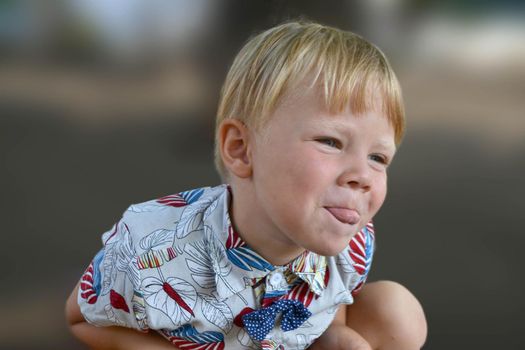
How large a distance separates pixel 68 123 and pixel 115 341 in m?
0.59

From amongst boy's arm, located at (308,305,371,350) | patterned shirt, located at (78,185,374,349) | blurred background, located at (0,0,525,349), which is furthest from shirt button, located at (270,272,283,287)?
blurred background, located at (0,0,525,349)

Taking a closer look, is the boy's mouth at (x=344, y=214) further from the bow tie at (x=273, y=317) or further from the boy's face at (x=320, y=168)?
the bow tie at (x=273, y=317)

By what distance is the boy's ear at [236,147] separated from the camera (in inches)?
31.9

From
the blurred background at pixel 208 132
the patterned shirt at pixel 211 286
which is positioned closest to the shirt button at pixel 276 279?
the patterned shirt at pixel 211 286

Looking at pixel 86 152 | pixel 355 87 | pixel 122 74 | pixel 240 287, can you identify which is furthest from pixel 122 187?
pixel 355 87

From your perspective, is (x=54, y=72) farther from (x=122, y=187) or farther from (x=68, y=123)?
(x=122, y=187)

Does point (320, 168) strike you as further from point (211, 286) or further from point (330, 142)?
point (211, 286)

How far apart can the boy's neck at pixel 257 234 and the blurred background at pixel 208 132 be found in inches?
17.7

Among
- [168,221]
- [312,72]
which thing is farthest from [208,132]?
[312,72]

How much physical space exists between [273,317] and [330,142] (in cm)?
22

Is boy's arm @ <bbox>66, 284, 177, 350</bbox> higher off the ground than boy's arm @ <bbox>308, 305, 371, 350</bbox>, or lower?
lower

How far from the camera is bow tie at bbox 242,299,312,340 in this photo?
0.84 m

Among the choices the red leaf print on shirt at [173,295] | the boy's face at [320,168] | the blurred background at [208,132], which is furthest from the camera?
the blurred background at [208,132]

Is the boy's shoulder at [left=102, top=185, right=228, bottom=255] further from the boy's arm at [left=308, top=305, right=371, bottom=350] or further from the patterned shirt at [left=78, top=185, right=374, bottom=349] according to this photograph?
the boy's arm at [left=308, top=305, right=371, bottom=350]
